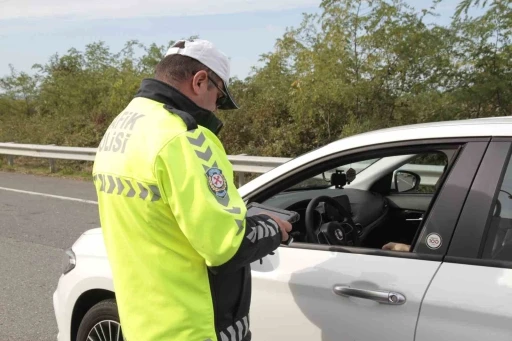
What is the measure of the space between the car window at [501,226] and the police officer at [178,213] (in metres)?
0.75

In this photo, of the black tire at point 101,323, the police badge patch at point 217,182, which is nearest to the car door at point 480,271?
the police badge patch at point 217,182

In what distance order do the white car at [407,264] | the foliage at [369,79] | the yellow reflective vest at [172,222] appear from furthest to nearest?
the foliage at [369,79]
the white car at [407,264]
the yellow reflective vest at [172,222]

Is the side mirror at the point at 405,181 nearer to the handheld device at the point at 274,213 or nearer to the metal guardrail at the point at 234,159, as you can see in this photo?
the metal guardrail at the point at 234,159

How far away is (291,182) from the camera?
2.45 m

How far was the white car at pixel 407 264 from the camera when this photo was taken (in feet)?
6.03

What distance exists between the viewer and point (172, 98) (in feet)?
5.70

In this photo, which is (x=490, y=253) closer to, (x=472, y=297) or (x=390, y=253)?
(x=472, y=297)

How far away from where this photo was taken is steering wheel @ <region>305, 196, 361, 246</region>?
8.19 feet

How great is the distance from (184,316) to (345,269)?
743 mm

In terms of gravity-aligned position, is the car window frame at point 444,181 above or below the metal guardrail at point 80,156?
above

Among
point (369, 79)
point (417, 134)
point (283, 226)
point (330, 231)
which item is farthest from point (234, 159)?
point (283, 226)

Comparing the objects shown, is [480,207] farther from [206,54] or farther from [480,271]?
[206,54]

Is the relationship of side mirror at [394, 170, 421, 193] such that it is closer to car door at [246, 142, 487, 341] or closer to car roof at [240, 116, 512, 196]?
car roof at [240, 116, 512, 196]

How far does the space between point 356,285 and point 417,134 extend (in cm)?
67
